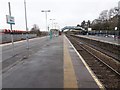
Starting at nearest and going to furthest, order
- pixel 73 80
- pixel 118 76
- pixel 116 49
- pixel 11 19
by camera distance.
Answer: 1. pixel 73 80
2. pixel 118 76
3. pixel 11 19
4. pixel 116 49

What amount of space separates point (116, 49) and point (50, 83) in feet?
74.9

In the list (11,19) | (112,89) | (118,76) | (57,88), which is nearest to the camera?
(57,88)

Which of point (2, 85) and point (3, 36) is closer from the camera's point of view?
point (2, 85)

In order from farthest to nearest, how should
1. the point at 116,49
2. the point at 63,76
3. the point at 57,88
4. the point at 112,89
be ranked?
the point at 116,49 < the point at 63,76 < the point at 112,89 < the point at 57,88

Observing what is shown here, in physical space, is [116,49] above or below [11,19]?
below

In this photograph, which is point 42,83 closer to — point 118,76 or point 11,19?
point 118,76

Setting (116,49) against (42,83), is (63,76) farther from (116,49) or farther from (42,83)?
(116,49)

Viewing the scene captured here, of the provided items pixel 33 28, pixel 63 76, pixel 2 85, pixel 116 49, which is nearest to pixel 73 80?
pixel 63 76

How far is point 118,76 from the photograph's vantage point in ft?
38.8

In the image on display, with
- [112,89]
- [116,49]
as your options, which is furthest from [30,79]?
[116,49]

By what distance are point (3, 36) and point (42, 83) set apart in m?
57.5

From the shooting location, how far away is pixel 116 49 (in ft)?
100

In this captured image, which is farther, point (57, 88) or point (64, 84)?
point (64, 84)

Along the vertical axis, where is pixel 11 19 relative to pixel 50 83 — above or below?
above
